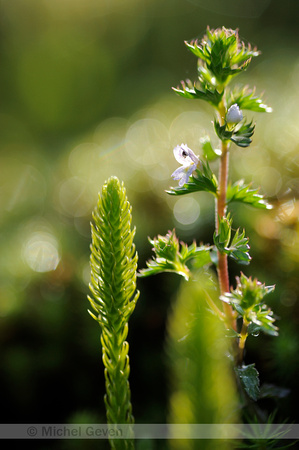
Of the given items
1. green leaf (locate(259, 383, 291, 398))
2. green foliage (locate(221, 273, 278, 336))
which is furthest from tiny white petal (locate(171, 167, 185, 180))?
green leaf (locate(259, 383, 291, 398))

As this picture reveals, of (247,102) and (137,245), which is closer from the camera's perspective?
(247,102)

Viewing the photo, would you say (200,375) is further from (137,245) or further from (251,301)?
(137,245)

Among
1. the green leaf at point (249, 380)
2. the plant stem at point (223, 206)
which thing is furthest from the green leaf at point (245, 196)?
the green leaf at point (249, 380)

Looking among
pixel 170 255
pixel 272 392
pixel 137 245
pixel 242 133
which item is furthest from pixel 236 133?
pixel 137 245

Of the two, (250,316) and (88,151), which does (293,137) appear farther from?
(88,151)

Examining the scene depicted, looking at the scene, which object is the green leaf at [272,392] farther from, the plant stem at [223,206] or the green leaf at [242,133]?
the green leaf at [242,133]

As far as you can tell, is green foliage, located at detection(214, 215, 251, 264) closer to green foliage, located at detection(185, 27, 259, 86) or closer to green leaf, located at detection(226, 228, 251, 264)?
green leaf, located at detection(226, 228, 251, 264)
